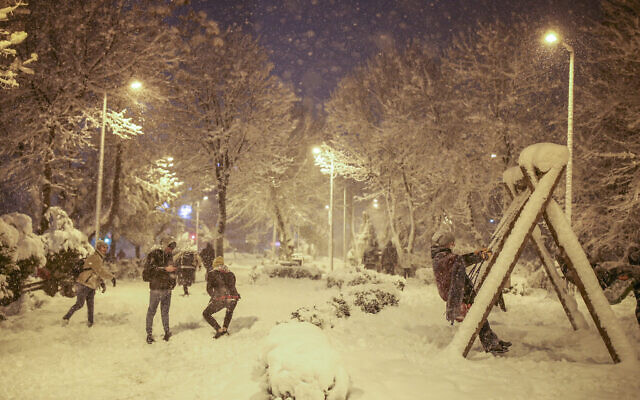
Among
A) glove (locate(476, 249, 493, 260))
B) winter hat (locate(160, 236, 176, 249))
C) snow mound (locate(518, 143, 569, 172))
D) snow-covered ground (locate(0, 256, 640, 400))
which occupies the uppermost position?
snow mound (locate(518, 143, 569, 172))

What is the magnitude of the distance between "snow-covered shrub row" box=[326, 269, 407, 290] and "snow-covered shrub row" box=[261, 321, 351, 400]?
9.56m

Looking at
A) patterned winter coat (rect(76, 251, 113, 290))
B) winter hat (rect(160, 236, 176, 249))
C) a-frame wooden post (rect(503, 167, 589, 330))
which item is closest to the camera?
a-frame wooden post (rect(503, 167, 589, 330))

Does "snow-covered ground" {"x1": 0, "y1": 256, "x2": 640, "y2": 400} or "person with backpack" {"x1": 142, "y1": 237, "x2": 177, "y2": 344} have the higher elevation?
"person with backpack" {"x1": 142, "y1": 237, "x2": 177, "y2": 344}

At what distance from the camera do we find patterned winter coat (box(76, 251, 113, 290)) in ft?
30.1

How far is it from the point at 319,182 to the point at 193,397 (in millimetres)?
29550

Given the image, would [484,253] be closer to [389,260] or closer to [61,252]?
[61,252]

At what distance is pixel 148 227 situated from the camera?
93.4 feet

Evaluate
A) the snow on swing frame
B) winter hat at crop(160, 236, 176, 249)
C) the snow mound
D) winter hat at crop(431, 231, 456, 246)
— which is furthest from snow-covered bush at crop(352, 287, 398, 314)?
the snow mound

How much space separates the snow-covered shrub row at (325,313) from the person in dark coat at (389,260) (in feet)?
51.9

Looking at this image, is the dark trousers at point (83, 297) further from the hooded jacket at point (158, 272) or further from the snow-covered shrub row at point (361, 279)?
the snow-covered shrub row at point (361, 279)

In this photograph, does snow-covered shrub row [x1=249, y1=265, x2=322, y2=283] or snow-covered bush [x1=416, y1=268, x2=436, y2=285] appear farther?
snow-covered shrub row [x1=249, y1=265, x2=322, y2=283]

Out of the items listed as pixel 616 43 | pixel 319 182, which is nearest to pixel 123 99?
pixel 616 43

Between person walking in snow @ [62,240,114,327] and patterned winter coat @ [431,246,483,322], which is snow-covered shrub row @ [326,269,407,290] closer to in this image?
patterned winter coat @ [431,246,483,322]

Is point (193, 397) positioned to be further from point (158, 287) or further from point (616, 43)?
point (616, 43)
